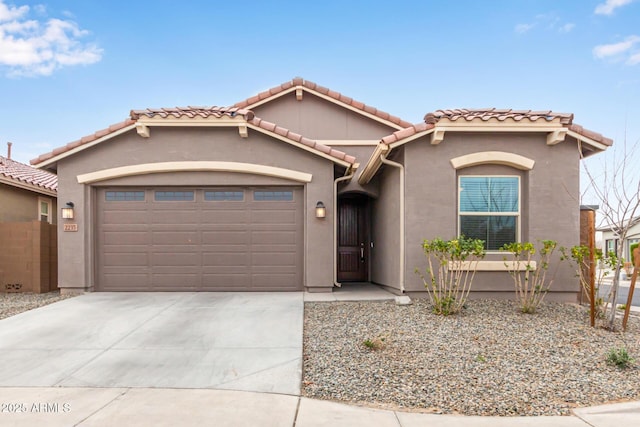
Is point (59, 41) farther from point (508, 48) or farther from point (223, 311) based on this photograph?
point (508, 48)

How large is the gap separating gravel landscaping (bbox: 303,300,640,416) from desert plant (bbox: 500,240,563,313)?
0.98ft

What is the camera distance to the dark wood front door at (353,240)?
11.6 m

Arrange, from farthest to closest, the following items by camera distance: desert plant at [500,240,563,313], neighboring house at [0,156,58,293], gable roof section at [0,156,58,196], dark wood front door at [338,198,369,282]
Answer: dark wood front door at [338,198,369,282], gable roof section at [0,156,58,196], neighboring house at [0,156,58,293], desert plant at [500,240,563,313]

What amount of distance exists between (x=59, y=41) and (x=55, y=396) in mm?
13422

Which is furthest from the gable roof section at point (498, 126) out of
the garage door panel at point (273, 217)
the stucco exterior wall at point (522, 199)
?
the garage door panel at point (273, 217)

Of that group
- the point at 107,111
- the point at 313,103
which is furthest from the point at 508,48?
the point at 107,111

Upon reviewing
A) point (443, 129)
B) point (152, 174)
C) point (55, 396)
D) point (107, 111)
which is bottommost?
point (55, 396)

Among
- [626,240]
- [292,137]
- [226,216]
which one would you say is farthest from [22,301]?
[626,240]

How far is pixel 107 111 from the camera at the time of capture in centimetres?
1691

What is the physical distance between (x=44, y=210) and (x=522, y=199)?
46.7ft

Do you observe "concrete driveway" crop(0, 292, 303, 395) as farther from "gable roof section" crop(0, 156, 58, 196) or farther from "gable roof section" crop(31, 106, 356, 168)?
"gable roof section" crop(0, 156, 58, 196)

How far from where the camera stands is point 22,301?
27.6 feet

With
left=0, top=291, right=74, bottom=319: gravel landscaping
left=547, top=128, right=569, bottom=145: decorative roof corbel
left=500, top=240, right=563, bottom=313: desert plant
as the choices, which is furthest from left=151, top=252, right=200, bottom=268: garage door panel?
left=547, top=128, right=569, bottom=145: decorative roof corbel

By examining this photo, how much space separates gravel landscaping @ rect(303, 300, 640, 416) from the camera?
12.8ft
